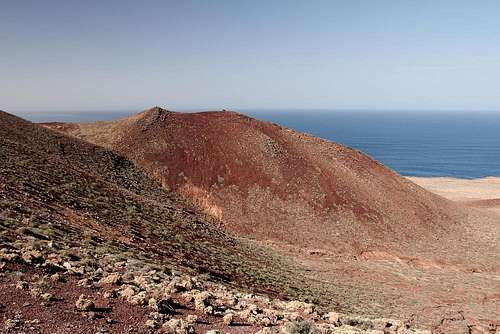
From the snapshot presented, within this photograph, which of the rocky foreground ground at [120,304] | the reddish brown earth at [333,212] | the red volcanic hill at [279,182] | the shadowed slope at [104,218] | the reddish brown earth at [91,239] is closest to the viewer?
the rocky foreground ground at [120,304]

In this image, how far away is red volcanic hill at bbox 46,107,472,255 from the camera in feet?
148

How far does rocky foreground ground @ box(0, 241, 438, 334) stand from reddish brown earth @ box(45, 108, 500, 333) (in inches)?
421

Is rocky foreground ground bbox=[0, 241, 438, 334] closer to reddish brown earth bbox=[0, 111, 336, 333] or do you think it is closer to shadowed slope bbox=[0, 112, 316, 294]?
reddish brown earth bbox=[0, 111, 336, 333]

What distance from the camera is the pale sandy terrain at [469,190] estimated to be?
2920 inches

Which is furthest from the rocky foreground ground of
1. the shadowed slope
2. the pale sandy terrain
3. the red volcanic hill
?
the pale sandy terrain

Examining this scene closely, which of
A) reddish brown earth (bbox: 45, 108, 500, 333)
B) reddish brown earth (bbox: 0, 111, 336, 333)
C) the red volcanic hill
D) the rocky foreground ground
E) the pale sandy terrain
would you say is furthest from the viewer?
the pale sandy terrain

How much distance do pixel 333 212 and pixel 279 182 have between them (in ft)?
26.4

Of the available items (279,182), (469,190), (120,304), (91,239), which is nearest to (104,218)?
(91,239)

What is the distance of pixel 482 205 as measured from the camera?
7031cm

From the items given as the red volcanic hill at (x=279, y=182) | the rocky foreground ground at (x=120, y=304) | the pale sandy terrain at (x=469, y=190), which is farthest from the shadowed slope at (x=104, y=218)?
the pale sandy terrain at (x=469, y=190)

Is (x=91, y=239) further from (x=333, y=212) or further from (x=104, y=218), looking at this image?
(x=333, y=212)

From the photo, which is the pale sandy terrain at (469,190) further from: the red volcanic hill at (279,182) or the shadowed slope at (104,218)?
the shadowed slope at (104,218)

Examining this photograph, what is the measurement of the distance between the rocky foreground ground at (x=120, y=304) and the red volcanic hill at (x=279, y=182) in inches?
978

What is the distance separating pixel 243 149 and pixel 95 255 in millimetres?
38014
